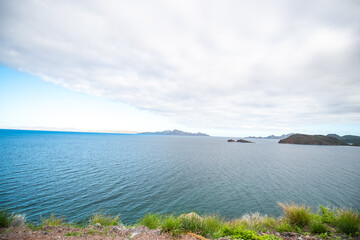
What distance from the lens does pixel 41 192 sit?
63.7 feet

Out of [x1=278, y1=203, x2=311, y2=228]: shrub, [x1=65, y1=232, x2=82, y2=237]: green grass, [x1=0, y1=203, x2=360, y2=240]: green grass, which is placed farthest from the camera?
[x1=278, y1=203, x2=311, y2=228]: shrub

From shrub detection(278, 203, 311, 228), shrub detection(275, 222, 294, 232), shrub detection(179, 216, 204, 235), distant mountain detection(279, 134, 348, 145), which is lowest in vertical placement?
shrub detection(275, 222, 294, 232)

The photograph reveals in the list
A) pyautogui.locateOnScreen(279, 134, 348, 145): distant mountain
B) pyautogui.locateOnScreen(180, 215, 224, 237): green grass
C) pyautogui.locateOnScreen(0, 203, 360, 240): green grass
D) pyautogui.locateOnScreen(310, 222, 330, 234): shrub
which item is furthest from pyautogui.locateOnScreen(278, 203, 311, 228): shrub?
pyautogui.locateOnScreen(279, 134, 348, 145): distant mountain

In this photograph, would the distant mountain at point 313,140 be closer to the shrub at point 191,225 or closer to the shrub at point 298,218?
the shrub at point 298,218

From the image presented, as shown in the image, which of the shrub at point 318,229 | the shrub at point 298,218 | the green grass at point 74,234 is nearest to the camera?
the green grass at point 74,234

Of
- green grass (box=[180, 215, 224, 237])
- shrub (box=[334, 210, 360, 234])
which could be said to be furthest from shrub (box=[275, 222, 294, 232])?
green grass (box=[180, 215, 224, 237])

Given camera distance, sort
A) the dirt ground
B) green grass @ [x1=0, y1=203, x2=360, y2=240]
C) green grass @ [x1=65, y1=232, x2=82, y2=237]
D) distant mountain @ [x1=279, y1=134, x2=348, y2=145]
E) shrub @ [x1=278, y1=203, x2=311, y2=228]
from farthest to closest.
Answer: distant mountain @ [x1=279, y1=134, x2=348, y2=145], shrub @ [x1=278, y1=203, x2=311, y2=228], green grass @ [x1=0, y1=203, x2=360, y2=240], green grass @ [x1=65, y1=232, x2=82, y2=237], the dirt ground

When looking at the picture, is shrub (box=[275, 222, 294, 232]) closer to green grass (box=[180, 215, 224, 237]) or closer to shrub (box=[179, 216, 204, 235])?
green grass (box=[180, 215, 224, 237])

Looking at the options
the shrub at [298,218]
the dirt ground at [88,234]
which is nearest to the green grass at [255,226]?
the shrub at [298,218]

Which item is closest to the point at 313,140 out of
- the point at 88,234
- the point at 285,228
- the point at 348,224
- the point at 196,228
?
the point at 348,224

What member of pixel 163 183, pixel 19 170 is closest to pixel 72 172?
pixel 19 170

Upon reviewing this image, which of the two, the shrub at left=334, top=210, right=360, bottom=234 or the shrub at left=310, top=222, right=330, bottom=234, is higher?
the shrub at left=334, top=210, right=360, bottom=234

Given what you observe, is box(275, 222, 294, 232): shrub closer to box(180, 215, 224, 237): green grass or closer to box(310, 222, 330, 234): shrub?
box(310, 222, 330, 234): shrub

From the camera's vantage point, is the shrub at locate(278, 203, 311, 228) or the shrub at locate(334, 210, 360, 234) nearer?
the shrub at locate(334, 210, 360, 234)
